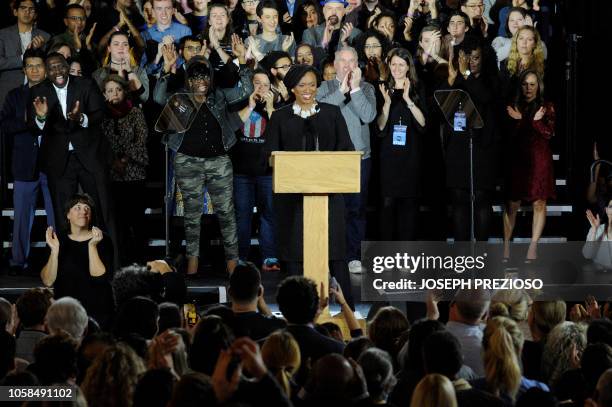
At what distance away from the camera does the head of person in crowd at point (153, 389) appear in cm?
432

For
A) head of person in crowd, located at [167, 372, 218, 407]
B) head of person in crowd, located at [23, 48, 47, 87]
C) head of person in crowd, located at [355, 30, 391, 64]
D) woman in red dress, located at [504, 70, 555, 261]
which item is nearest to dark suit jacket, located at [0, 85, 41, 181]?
head of person in crowd, located at [23, 48, 47, 87]

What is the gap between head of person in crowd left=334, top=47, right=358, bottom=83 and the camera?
9734 millimetres

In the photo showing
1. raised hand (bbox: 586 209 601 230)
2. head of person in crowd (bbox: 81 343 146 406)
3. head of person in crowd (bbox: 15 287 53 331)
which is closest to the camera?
head of person in crowd (bbox: 81 343 146 406)

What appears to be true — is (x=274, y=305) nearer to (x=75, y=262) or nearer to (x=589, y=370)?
(x=75, y=262)

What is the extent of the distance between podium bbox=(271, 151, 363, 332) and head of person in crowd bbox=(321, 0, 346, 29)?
3367 mm

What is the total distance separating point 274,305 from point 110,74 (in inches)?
95.9

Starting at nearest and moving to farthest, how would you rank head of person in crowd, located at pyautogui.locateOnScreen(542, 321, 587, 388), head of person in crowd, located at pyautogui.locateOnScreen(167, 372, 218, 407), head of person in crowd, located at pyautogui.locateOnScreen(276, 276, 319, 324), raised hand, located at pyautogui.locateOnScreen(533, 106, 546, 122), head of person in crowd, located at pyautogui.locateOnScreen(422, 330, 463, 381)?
head of person in crowd, located at pyautogui.locateOnScreen(167, 372, 218, 407)
head of person in crowd, located at pyautogui.locateOnScreen(422, 330, 463, 381)
head of person in crowd, located at pyautogui.locateOnScreen(542, 321, 587, 388)
head of person in crowd, located at pyautogui.locateOnScreen(276, 276, 319, 324)
raised hand, located at pyautogui.locateOnScreen(533, 106, 546, 122)

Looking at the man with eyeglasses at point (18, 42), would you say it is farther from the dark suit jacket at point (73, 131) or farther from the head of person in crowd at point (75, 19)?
the dark suit jacket at point (73, 131)

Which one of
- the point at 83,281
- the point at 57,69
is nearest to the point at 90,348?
the point at 83,281

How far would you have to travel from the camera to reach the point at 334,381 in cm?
426

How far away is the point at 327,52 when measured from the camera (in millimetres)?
10547

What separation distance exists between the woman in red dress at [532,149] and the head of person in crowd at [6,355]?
18.5 feet

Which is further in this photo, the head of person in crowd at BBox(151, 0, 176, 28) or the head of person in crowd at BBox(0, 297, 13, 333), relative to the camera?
the head of person in crowd at BBox(151, 0, 176, 28)

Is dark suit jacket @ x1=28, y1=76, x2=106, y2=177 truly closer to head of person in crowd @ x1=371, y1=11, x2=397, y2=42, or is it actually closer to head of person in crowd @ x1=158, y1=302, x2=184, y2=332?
head of person in crowd @ x1=371, y1=11, x2=397, y2=42
